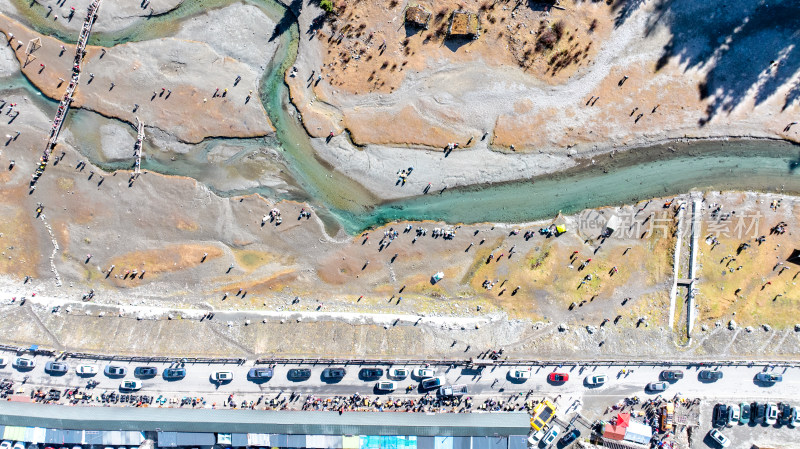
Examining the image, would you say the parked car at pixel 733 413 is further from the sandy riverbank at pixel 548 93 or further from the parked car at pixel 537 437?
the sandy riverbank at pixel 548 93

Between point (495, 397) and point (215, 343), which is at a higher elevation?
point (215, 343)

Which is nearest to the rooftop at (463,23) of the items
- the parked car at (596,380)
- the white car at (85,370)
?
the parked car at (596,380)

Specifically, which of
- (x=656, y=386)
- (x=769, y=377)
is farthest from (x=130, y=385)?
(x=769, y=377)

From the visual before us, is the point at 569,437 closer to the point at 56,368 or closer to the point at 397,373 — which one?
the point at 397,373

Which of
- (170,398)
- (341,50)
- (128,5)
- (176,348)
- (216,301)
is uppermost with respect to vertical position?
(128,5)

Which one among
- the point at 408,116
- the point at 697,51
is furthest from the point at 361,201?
the point at 697,51

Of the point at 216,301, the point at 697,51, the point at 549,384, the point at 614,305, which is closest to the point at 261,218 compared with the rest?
the point at 216,301

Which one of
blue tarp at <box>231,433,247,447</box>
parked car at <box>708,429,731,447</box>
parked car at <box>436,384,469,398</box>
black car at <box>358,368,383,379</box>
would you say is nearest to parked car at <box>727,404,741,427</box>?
parked car at <box>708,429,731,447</box>

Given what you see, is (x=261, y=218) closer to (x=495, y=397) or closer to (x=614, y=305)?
(x=495, y=397)
